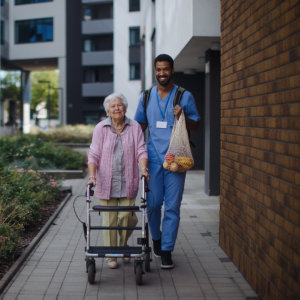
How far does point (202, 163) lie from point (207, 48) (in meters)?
5.86

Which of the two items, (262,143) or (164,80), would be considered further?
(164,80)

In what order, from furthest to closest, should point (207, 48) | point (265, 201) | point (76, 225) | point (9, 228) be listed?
point (207, 48) → point (76, 225) → point (9, 228) → point (265, 201)

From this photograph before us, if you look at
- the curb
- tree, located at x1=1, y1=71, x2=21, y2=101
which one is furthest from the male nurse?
tree, located at x1=1, y1=71, x2=21, y2=101

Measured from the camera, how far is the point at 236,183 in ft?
19.0

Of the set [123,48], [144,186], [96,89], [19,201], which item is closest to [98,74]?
[96,89]

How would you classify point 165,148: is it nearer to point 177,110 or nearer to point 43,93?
point 177,110

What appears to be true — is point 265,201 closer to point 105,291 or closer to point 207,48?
point 105,291

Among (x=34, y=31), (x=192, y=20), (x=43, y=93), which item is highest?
(x=34, y=31)

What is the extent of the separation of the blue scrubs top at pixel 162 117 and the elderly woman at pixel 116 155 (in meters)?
0.21

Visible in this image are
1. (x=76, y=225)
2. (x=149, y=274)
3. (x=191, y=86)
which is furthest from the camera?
(x=191, y=86)

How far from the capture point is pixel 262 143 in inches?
187

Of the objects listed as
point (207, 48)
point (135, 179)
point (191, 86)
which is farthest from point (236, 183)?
point (191, 86)

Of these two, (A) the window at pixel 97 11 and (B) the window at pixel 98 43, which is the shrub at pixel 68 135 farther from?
(A) the window at pixel 97 11

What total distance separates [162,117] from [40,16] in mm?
50026
